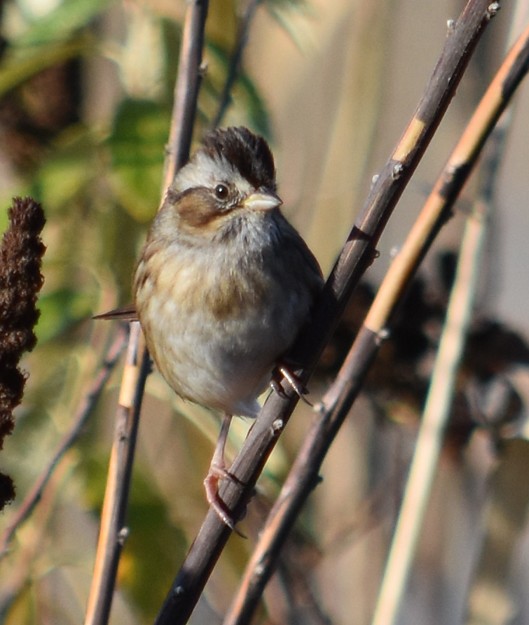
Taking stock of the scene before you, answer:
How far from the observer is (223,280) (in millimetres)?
2189

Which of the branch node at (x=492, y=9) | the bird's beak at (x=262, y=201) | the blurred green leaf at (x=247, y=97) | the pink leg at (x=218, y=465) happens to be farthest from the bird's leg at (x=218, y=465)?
the branch node at (x=492, y=9)

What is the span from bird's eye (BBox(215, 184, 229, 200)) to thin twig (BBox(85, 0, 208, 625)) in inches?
10.2

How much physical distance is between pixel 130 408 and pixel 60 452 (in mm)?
228

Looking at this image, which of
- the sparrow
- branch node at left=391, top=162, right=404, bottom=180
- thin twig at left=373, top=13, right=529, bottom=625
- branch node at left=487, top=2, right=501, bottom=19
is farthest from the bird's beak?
branch node at left=487, top=2, right=501, bottom=19

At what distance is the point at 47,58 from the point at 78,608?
161 centimetres

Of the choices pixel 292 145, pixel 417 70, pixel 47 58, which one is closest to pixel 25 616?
pixel 47 58

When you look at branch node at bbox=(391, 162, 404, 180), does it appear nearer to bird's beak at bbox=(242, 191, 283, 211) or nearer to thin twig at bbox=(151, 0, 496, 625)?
thin twig at bbox=(151, 0, 496, 625)

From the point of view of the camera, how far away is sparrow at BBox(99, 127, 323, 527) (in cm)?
211

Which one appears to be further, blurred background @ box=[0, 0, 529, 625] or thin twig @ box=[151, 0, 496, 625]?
blurred background @ box=[0, 0, 529, 625]

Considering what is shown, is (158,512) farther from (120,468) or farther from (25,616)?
(120,468)

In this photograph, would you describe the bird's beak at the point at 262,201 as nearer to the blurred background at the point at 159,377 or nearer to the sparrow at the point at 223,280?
the sparrow at the point at 223,280

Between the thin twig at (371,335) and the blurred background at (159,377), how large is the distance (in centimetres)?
46

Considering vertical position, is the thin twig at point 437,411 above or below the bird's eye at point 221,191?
below

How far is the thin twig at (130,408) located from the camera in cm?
168
